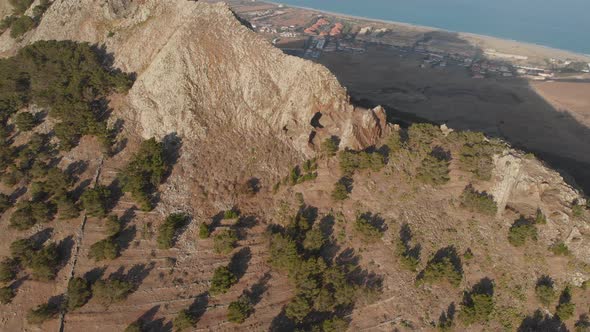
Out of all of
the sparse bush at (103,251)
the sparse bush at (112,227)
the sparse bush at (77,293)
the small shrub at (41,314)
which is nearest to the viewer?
the small shrub at (41,314)

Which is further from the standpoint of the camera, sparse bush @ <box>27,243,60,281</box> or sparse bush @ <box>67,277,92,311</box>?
sparse bush @ <box>27,243,60,281</box>

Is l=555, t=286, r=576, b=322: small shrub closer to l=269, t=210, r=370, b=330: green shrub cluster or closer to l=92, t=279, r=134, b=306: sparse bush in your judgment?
l=269, t=210, r=370, b=330: green shrub cluster

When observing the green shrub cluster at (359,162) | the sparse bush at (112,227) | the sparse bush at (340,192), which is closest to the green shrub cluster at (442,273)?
the sparse bush at (340,192)

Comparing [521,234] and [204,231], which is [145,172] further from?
[521,234]

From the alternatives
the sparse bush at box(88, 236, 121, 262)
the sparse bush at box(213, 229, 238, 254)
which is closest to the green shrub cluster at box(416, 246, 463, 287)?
the sparse bush at box(213, 229, 238, 254)

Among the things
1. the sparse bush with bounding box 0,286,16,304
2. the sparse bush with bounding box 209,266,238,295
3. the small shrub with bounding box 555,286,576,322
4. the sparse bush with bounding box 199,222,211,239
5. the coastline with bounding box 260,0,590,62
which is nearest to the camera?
the sparse bush with bounding box 0,286,16,304

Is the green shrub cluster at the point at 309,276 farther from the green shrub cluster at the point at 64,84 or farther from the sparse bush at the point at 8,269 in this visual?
the green shrub cluster at the point at 64,84
